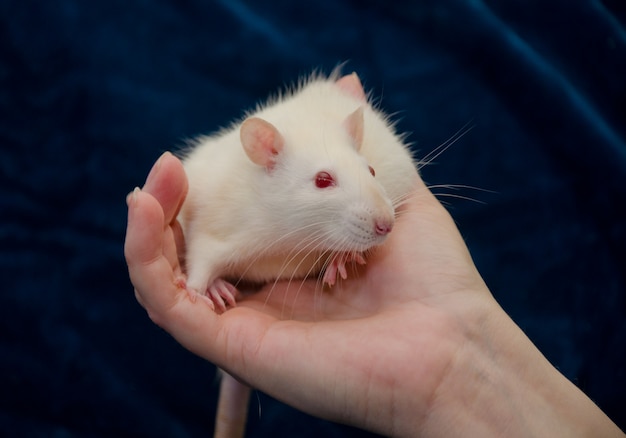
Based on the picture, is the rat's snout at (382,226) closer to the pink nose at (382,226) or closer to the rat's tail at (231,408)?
the pink nose at (382,226)

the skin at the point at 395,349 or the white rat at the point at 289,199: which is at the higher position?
the white rat at the point at 289,199

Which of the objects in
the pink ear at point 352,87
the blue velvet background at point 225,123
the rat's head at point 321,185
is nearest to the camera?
the rat's head at point 321,185

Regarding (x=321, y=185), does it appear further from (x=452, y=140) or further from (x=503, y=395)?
(x=452, y=140)

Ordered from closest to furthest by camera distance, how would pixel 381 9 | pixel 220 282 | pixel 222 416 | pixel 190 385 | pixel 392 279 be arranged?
pixel 392 279, pixel 220 282, pixel 222 416, pixel 190 385, pixel 381 9

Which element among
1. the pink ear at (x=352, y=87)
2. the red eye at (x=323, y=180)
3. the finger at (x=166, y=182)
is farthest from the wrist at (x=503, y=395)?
the pink ear at (x=352, y=87)

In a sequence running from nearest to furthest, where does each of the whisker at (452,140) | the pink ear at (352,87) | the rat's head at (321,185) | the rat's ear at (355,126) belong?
the rat's head at (321,185), the rat's ear at (355,126), the pink ear at (352,87), the whisker at (452,140)

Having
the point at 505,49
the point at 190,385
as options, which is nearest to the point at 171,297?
the point at 190,385

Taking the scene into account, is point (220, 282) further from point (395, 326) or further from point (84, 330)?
point (84, 330)
